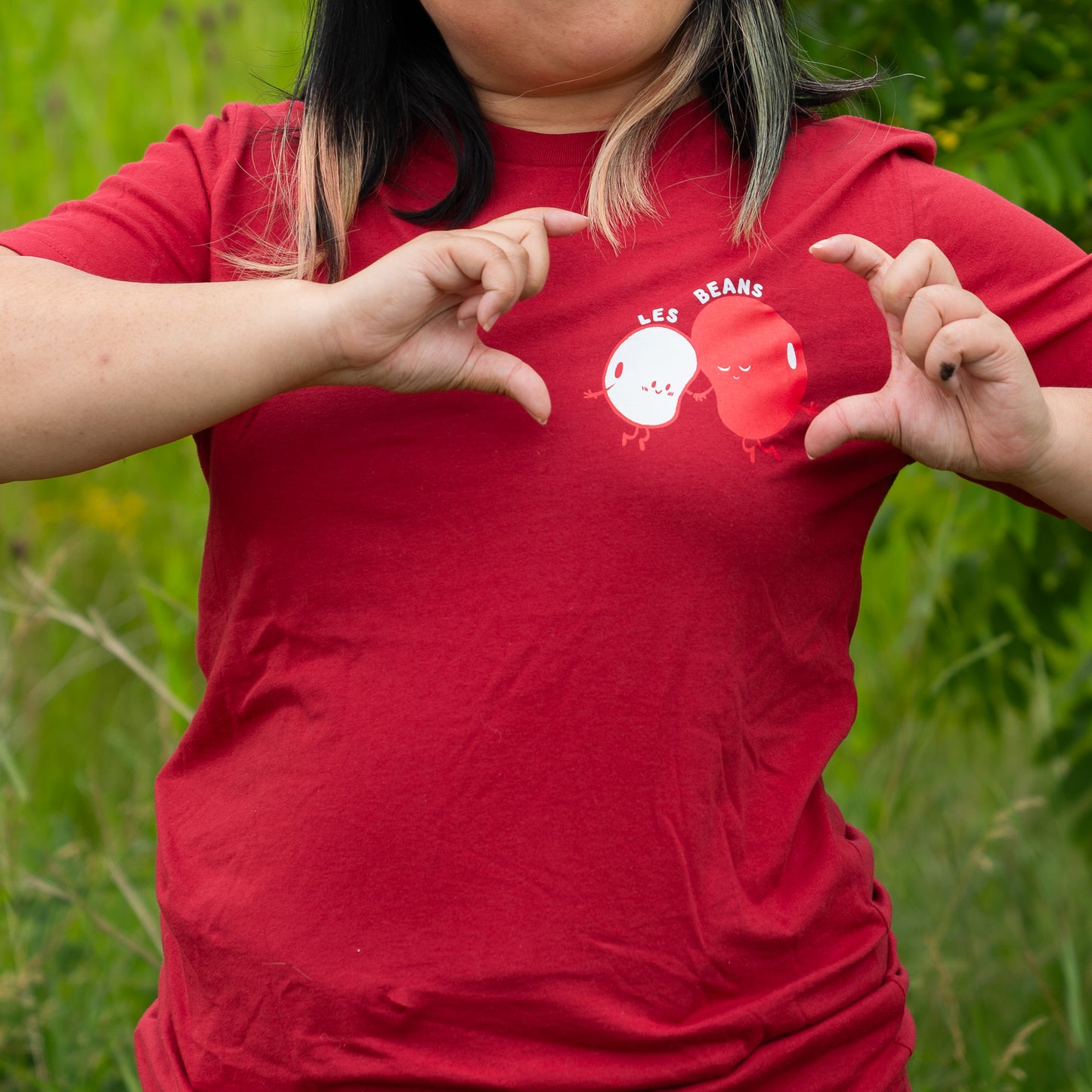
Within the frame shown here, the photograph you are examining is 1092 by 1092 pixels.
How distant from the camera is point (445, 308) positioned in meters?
0.99

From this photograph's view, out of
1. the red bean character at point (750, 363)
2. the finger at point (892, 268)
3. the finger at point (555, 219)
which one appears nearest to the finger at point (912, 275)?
the finger at point (892, 268)

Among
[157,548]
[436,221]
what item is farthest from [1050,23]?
[157,548]

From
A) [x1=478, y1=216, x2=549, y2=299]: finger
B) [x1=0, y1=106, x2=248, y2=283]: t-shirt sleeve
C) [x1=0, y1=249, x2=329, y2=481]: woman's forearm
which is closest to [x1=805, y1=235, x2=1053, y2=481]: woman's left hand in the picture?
[x1=478, y1=216, x2=549, y2=299]: finger

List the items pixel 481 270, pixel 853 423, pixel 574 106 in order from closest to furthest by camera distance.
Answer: pixel 481 270, pixel 853 423, pixel 574 106

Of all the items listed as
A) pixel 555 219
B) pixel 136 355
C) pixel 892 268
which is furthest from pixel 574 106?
pixel 136 355

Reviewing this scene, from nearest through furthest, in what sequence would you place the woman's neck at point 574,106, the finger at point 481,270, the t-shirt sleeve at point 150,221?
the finger at point 481,270 → the t-shirt sleeve at point 150,221 → the woman's neck at point 574,106

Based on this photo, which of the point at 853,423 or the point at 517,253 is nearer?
the point at 517,253

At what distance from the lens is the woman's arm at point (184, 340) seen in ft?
3.11

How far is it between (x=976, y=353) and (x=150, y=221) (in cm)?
70

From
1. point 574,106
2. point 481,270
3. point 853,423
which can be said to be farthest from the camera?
point 574,106

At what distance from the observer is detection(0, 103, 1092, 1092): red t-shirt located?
3.41 ft

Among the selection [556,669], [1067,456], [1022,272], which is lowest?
[556,669]

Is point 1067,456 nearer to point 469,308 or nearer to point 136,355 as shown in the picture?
point 469,308

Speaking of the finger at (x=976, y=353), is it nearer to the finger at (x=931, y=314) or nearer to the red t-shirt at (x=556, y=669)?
the finger at (x=931, y=314)
